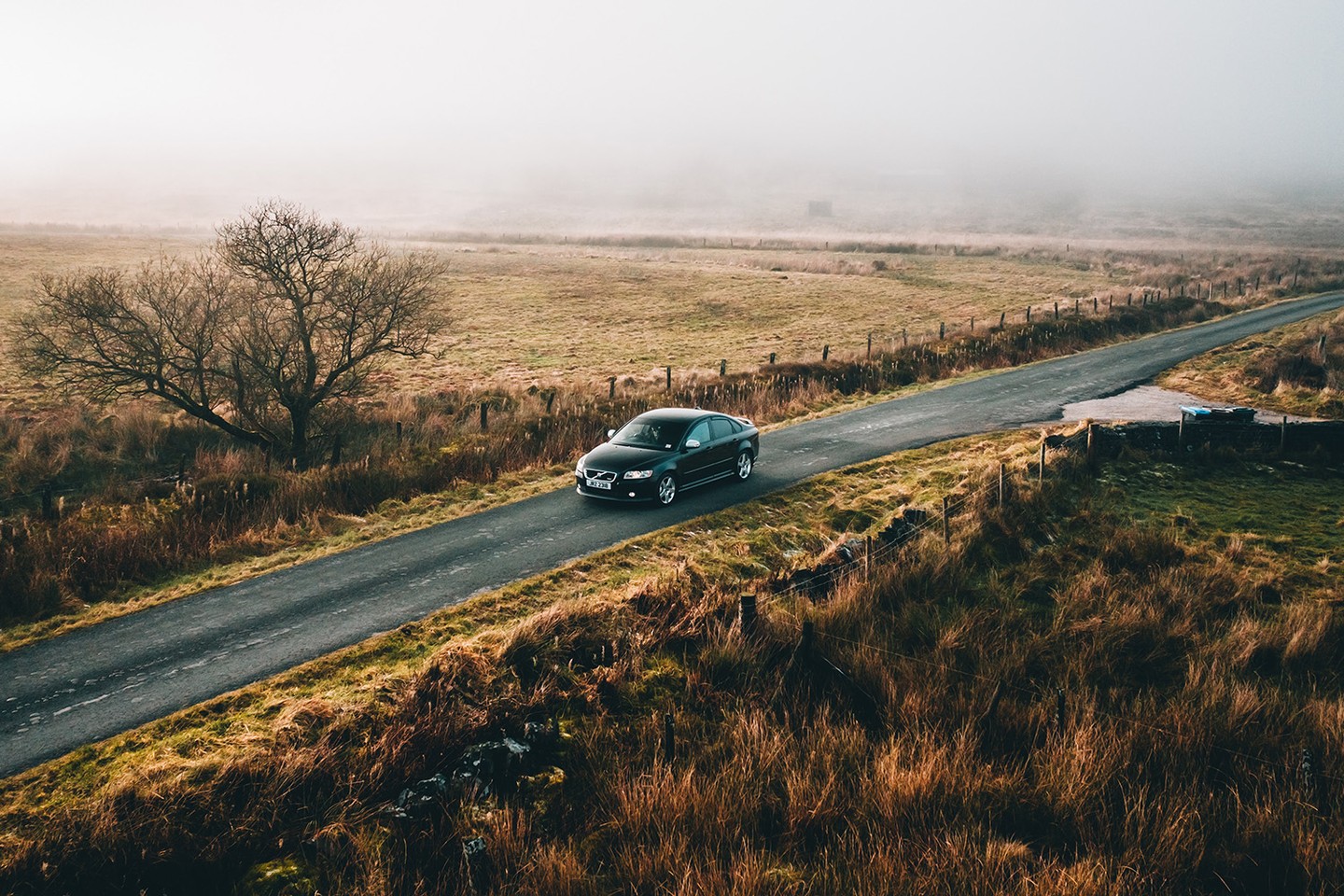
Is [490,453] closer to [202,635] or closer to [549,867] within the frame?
[202,635]

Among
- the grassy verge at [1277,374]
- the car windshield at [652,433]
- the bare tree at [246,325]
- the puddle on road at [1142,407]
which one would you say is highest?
the bare tree at [246,325]

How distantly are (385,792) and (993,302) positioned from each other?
1987 inches

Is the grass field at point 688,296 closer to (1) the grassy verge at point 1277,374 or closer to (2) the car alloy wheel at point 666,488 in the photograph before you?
(1) the grassy verge at point 1277,374

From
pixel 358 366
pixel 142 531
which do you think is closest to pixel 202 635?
pixel 142 531

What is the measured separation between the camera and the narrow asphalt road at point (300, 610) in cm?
887

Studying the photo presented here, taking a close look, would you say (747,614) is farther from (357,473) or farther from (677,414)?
(357,473)

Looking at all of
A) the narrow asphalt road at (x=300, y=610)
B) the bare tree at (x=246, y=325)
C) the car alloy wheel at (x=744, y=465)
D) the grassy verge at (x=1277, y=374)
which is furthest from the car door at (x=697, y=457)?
the grassy verge at (x=1277, y=374)

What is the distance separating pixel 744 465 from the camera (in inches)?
696

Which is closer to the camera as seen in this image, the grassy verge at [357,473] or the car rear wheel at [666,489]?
the grassy verge at [357,473]

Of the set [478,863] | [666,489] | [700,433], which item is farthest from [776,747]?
[700,433]

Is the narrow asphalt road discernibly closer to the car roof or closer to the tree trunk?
the car roof

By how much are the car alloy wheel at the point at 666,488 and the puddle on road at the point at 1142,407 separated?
41.3 ft

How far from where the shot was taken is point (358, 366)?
24750mm

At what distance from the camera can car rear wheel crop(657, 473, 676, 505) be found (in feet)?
51.6
